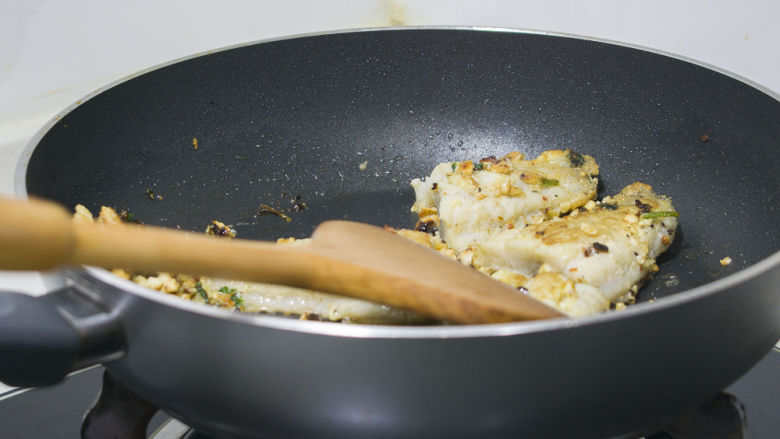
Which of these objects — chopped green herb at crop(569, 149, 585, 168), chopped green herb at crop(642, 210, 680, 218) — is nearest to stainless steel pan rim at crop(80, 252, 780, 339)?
chopped green herb at crop(642, 210, 680, 218)

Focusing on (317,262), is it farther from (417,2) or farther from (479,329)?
(417,2)

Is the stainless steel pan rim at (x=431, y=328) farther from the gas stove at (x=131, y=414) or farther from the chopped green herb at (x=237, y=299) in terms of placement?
the chopped green herb at (x=237, y=299)

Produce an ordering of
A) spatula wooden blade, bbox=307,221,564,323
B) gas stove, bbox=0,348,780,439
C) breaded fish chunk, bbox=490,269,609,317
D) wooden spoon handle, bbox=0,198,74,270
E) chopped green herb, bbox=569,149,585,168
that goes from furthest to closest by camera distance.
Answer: chopped green herb, bbox=569,149,585,168 < breaded fish chunk, bbox=490,269,609,317 < gas stove, bbox=0,348,780,439 < spatula wooden blade, bbox=307,221,564,323 < wooden spoon handle, bbox=0,198,74,270

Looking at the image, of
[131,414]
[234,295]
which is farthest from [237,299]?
[131,414]

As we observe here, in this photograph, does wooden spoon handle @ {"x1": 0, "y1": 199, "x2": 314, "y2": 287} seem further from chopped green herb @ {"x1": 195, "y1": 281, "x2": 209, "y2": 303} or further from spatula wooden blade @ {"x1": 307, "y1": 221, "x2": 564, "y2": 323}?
chopped green herb @ {"x1": 195, "y1": 281, "x2": 209, "y2": 303}

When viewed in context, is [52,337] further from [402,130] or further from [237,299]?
[402,130]

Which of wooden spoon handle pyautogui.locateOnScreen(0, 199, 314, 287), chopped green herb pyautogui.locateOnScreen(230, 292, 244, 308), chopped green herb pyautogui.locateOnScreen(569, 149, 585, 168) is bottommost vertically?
chopped green herb pyautogui.locateOnScreen(230, 292, 244, 308)

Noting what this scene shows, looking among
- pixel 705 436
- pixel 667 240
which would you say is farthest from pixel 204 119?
pixel 705 436
